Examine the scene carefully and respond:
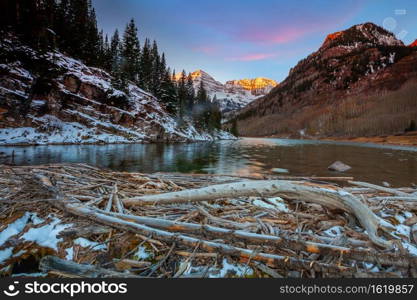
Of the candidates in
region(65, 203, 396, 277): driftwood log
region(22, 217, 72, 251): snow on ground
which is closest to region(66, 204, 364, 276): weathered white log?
region(65, 203, 396, 277): driftwood log

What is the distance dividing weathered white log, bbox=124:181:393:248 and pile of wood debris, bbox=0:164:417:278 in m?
0.02

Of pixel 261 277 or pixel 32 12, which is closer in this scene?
pixel 261 277

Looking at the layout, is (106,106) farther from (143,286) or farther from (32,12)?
(143,286)

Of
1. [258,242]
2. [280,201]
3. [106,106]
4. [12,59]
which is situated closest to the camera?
[258,242]

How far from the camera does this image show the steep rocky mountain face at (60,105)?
80.8 feet

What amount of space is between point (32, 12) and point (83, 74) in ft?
38.1

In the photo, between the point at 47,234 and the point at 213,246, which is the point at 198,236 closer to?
the point at 213,246

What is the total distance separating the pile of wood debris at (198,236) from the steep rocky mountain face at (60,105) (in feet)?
95.6

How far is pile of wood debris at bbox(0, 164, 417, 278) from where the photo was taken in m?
2.11

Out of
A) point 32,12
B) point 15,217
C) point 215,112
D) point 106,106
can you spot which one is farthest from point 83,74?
point 215,112

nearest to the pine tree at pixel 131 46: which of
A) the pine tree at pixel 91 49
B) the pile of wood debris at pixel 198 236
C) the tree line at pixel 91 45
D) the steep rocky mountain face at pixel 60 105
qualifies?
the tree line at pixel 91 45

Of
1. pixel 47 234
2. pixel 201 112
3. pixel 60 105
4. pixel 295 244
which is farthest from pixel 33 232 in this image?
pixel 201 112

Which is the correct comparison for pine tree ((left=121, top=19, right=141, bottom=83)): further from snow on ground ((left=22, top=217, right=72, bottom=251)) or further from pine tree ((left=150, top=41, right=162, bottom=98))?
snow on ground ((left=22, top=217, right=72, bottom=251))

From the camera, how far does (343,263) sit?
2.22 m
